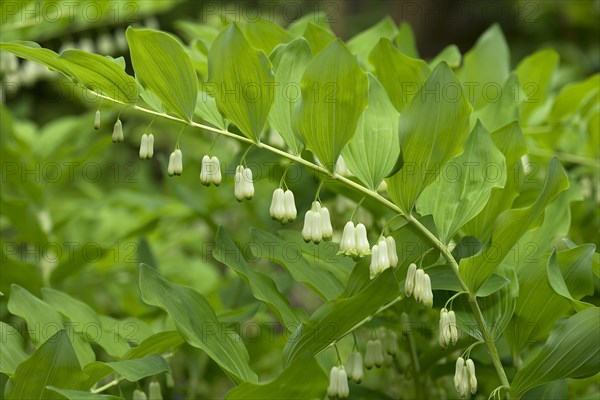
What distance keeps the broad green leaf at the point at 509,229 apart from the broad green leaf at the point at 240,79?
0.44 metres

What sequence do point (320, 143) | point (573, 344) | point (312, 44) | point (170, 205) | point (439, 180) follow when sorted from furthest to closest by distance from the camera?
point (170, 205), point (312, 44), point (439, 180), point (320, 143), point (573, 344)

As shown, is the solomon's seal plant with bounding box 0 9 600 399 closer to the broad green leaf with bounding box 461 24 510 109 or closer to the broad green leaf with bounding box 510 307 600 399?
the broad green leaf with bounding box 510 307 600 399

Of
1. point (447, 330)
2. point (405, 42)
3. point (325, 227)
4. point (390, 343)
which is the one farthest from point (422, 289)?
point (405, 42)

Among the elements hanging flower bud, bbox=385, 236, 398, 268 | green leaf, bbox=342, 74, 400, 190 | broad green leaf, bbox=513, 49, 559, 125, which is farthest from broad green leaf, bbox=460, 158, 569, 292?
broad green leaf, bbox=513, 49, 559, 125

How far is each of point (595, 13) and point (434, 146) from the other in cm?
543

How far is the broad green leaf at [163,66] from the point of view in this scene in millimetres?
1274

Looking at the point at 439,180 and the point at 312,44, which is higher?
the point at 312,44

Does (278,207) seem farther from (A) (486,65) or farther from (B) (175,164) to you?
(A) (486,65)

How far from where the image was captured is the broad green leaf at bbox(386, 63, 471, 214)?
4.02ft

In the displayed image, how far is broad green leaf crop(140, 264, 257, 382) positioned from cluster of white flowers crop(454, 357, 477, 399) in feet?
1.21

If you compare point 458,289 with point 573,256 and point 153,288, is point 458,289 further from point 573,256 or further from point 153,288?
point 153,288

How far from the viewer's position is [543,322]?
1.42m

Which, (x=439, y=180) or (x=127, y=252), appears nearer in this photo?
(x=439, y=180)

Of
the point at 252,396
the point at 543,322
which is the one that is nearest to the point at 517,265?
the point at 543,322
